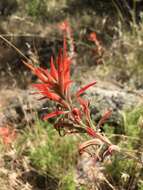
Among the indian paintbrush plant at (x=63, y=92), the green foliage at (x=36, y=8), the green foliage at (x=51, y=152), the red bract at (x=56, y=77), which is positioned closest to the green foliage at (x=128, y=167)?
the green foliage at (x=51, y=152)

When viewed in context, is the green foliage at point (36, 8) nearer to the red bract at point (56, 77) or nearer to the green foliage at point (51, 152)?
the green foliage at point (51, 152)

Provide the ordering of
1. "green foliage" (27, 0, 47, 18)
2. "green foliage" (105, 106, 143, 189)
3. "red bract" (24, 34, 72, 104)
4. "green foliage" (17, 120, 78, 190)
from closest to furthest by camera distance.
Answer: "red bract" (24, 34, 72, 104) < "green foliage" (105, 106, 143, 189) < "green foliage" (17, 120, 78, 190) < "green foliage" (27, 0, 47, 18)

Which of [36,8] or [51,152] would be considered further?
[36,8]

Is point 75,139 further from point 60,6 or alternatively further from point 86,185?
point 60,6

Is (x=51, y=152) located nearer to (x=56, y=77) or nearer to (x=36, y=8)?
(x=56, y=77)

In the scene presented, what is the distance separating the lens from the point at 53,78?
128 cm

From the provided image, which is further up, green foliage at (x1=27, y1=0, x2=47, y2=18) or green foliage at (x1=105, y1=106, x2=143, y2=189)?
green foliage at (x1=27, y1=0, x2=47, y2=18)

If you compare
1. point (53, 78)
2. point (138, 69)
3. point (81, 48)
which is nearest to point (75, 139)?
point (138, 69)

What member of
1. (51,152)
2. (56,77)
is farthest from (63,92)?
(51,152)

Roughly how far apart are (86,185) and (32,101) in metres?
1.08

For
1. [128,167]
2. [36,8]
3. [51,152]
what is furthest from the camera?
[36,8]

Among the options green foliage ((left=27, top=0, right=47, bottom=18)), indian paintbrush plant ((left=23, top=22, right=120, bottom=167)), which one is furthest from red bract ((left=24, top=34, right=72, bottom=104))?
green foliage ((left=27, top=0, right=47, bottom=18))

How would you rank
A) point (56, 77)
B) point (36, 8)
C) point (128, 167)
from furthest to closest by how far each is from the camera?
point (36, 8) → point (128, 167) → point (56, 77)

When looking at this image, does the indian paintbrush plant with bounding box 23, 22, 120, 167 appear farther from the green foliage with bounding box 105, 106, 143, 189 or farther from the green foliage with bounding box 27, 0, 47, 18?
the green foliage with bounding box 27, 0, 47, 18
